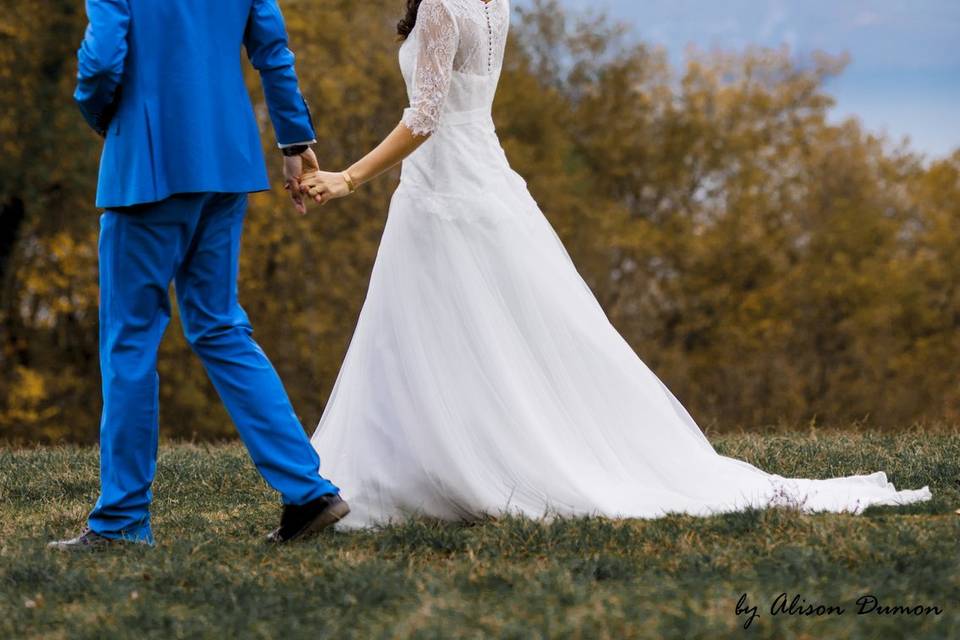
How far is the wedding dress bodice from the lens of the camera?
4613mm

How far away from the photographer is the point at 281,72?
173 inches

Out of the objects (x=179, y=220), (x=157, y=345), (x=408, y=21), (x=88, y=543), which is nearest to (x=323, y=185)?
(x=179, y=220)

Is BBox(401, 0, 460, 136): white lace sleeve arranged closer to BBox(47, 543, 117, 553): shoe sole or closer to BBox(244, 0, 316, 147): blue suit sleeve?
BBox(244, 0, 316, 147): blue suit sleeve

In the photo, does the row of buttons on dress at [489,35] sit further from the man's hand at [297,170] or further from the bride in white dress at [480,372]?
the man's hand at [297,170]

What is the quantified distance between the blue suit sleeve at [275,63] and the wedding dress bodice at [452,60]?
0.43 metres

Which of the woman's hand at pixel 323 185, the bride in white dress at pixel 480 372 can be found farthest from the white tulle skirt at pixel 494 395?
the woman's hand at pixel 323 185

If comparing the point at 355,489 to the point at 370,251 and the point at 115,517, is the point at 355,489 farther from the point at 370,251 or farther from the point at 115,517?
the point at 370,251

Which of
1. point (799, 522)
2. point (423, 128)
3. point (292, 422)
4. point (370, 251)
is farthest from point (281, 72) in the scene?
point (370, 251)

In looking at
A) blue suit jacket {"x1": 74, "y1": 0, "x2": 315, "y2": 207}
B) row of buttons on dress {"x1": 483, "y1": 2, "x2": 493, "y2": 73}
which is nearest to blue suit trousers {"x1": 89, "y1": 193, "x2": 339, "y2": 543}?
blue suit jacket {"x1": 74, "y1": 0, "x2": 315, "y2": 207}

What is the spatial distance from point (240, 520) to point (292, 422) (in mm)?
779

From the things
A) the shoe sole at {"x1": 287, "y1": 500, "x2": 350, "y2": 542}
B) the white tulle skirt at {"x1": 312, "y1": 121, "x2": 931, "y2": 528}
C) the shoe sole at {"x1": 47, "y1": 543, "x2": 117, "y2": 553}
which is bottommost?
the shoe sole at {"x1": 47, "y1": 543, "x2": 117, "y2": 553}

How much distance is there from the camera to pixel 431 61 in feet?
15.2

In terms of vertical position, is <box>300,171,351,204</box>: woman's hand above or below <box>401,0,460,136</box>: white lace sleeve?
below

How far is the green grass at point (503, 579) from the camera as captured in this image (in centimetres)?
311
